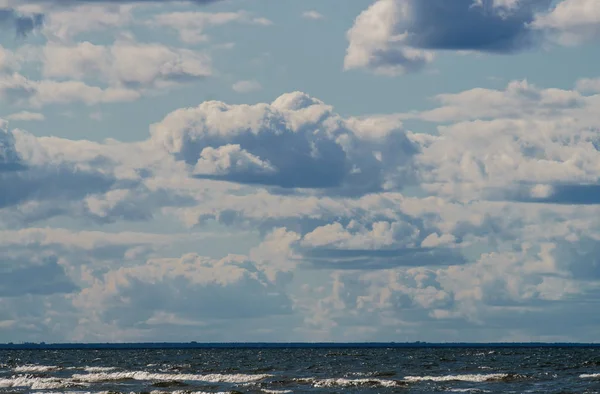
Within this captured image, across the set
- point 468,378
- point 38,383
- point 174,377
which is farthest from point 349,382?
point 38,383

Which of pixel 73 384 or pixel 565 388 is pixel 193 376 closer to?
pixel 73 384

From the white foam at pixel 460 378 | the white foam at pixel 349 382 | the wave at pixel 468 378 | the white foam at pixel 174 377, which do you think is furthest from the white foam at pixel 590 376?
the white foam at pixel 174 377

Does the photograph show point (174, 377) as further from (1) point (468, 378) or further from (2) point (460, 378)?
(1) point (468, 378)

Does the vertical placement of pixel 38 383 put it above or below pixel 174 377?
below

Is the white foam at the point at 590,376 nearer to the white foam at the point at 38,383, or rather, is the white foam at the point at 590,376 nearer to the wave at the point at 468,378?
the wave at the point at 468,378

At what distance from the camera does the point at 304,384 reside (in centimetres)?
10194

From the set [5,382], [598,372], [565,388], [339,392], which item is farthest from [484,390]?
[5,382]

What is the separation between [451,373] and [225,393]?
37.5 meters

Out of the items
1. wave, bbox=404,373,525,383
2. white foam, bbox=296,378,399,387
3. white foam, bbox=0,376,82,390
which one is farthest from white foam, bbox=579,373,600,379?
white foam, bbox=0,376,82,390

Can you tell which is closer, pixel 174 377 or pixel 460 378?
pixel 460 378

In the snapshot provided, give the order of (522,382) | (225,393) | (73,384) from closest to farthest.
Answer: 1. (225,393)
2. (522,382)
3. (73,384)

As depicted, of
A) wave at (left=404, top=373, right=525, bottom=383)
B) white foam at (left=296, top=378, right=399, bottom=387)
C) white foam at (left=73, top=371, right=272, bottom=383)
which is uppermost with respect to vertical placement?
white foam at (left=73, top=371, right=272, bottom=383)

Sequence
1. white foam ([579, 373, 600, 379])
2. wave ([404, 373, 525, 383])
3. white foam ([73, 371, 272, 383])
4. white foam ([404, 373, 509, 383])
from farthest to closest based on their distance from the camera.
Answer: white foam ([73, 371, 272, 383])
white foam ([404, 373, 509, 383])
wave ([404, 373, 525, 383])
white foam ([579, 373, 600, 379])

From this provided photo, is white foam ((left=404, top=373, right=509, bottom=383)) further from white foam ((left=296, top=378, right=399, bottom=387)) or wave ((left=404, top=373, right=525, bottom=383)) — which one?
white foam ((left=296, top=378, right=399, bottom=387))
